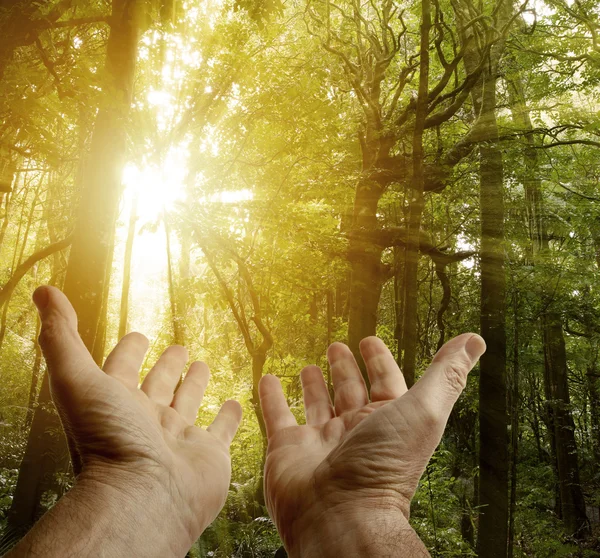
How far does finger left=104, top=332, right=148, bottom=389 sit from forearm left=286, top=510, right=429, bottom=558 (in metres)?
0.87

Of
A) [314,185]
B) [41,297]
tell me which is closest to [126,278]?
[314,185]

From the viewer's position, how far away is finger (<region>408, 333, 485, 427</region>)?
1384mm

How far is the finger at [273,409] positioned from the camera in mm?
1830

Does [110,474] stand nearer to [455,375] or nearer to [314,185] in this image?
[455,375]

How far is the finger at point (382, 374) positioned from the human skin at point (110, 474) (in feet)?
2.27

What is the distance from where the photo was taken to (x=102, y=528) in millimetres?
1286

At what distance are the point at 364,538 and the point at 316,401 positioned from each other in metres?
0.67

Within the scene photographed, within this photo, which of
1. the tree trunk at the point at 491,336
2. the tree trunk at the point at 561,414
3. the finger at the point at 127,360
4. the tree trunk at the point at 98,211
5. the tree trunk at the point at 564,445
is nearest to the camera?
the finger at the point at 127,360

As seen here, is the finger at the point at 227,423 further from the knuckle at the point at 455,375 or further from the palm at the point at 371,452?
the knuckle at the point at 455,375

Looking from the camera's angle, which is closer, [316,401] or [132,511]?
[132,511]

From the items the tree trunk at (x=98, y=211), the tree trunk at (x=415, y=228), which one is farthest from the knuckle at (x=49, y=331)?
the tree trunk at (x=415, y=228)

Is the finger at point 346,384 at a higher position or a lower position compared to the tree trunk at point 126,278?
lower

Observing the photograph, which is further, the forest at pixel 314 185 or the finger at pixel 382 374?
the forest at pixel 314 185

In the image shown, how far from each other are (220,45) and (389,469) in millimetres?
7920
